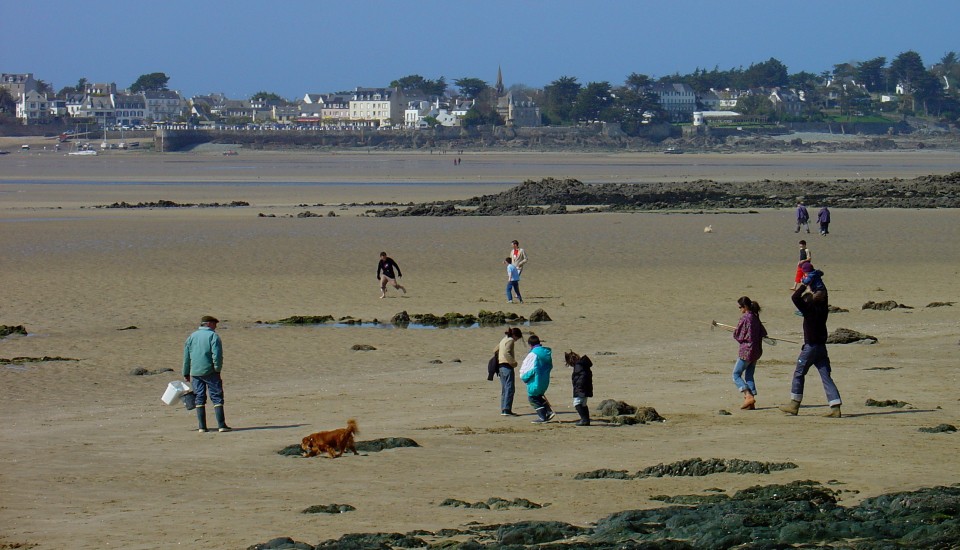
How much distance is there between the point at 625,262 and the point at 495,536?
19499 millimetres

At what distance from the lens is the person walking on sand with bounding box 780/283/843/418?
34.8ft

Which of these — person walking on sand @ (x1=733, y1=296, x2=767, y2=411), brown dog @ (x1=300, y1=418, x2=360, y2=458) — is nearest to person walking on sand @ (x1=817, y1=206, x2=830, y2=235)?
person walking on sand @ (x1=733, y1=296, x2=767, y2=411)

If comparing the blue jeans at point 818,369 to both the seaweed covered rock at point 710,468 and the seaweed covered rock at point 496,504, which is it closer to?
the seaweed covered rock at point 710,468

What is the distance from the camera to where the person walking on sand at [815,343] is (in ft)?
34.8

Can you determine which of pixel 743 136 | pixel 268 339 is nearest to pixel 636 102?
pixel 743 136

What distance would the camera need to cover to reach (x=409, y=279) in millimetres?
23719

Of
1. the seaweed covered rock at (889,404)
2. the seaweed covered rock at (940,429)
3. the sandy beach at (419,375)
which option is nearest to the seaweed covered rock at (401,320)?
the sandy beach at (419,375)

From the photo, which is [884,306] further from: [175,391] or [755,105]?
[755,105]

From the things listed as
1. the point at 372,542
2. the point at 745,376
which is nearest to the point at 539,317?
the point at 745,376

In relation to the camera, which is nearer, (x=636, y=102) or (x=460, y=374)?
(x=460, y=374)

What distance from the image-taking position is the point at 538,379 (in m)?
10.9

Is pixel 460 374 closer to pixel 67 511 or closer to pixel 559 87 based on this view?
pixel 67 511

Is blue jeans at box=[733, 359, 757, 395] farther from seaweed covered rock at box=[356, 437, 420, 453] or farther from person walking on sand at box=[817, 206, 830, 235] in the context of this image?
person walking on sand at box=[817, 206, 830, 235]

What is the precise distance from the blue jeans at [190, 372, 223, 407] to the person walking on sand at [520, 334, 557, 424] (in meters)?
2.73
